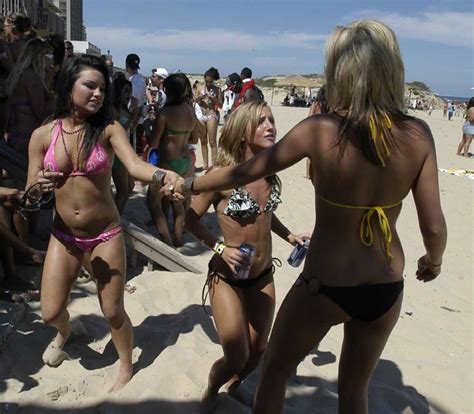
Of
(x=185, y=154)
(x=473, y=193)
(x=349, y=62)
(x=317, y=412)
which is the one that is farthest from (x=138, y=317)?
(x=473, y=193)

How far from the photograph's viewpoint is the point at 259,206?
2.94 m

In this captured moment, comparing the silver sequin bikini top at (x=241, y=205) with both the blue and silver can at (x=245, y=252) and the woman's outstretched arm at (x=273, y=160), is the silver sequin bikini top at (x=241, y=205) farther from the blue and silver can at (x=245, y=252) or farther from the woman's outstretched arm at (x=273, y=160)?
the woman's outstretched arm at (x=273, y=160)

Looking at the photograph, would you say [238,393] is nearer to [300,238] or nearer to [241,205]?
[300,238]

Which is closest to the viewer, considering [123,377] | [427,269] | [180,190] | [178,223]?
[427,269]

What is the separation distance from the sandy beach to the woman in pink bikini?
1.52 feet

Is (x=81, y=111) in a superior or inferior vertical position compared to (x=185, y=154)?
superior

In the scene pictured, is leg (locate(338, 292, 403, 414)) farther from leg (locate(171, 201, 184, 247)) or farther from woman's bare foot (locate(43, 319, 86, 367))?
leg (locate(171, 201, 184, 247))

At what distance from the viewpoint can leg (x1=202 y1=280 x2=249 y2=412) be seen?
2.74 metres

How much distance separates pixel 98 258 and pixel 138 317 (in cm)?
131

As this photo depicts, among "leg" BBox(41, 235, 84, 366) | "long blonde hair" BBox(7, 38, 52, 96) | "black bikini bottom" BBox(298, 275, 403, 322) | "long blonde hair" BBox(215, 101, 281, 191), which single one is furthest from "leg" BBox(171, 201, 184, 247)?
"black bikini bottom" BBox(298, 275, 403, 322)

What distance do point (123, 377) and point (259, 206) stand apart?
1369mm

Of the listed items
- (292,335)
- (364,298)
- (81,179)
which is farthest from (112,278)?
(364,298)

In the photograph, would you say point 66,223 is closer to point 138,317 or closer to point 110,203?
point 110,203

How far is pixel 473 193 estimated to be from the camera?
408 inches
